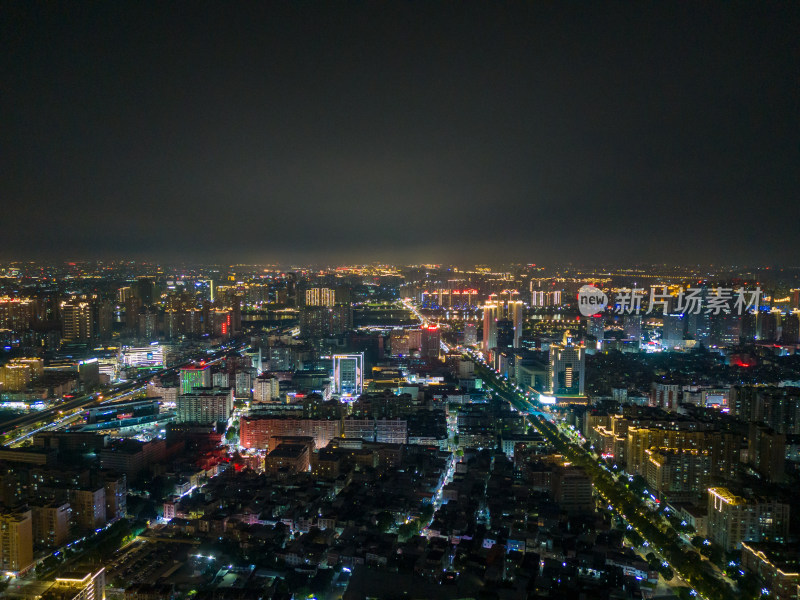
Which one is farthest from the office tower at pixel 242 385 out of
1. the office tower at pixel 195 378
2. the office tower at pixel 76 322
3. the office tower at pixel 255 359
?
the office tower at pixel 76 322

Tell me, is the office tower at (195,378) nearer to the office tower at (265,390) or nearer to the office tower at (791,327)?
the office tower at (265,390)

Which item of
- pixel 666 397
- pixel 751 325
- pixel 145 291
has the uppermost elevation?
pixel 145 291

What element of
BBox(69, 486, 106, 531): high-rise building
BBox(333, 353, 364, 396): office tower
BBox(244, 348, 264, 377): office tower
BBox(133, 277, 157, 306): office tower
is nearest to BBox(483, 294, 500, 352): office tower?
BBox(333, 353, 364, 396): office tower

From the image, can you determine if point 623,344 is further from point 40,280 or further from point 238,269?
point 238,269

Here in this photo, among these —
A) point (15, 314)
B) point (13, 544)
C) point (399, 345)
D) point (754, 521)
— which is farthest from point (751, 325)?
point (15, 314)

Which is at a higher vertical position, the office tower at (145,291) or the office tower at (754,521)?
the office tower at (145,291)

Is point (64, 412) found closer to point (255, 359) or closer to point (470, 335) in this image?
point (255, 359)
